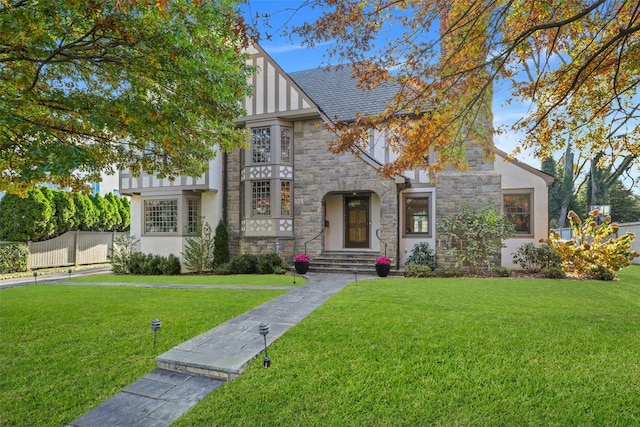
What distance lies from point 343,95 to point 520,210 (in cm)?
815

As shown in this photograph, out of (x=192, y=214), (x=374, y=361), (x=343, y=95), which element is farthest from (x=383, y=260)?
(x=192, y=214)

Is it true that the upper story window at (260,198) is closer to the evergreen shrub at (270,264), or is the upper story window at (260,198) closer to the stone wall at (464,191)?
the evergreen shrub at (270,264)

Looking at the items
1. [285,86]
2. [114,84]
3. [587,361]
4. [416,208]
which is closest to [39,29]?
[114,84]

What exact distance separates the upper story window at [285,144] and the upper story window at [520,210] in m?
7.87

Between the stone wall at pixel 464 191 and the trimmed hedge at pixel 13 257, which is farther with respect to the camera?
the trimmed hedge at pixel 13 257

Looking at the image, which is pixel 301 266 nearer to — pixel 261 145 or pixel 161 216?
pixel 261 145

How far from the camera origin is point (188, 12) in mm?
5227

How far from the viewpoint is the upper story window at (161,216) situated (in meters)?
13.8

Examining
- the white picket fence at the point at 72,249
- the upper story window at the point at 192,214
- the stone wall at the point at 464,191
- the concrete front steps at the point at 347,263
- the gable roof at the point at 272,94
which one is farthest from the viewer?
the white picket fence at the point at 72,249

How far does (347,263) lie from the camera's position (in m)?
12.0

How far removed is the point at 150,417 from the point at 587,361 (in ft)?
15.1

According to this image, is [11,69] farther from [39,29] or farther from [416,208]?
[416,208]

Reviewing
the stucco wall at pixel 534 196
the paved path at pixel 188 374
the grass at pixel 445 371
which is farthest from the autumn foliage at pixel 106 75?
the stucco wall at pixel 534 196

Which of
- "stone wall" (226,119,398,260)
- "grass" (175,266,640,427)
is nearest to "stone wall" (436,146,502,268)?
"stone wall" (226,119,398,260)
